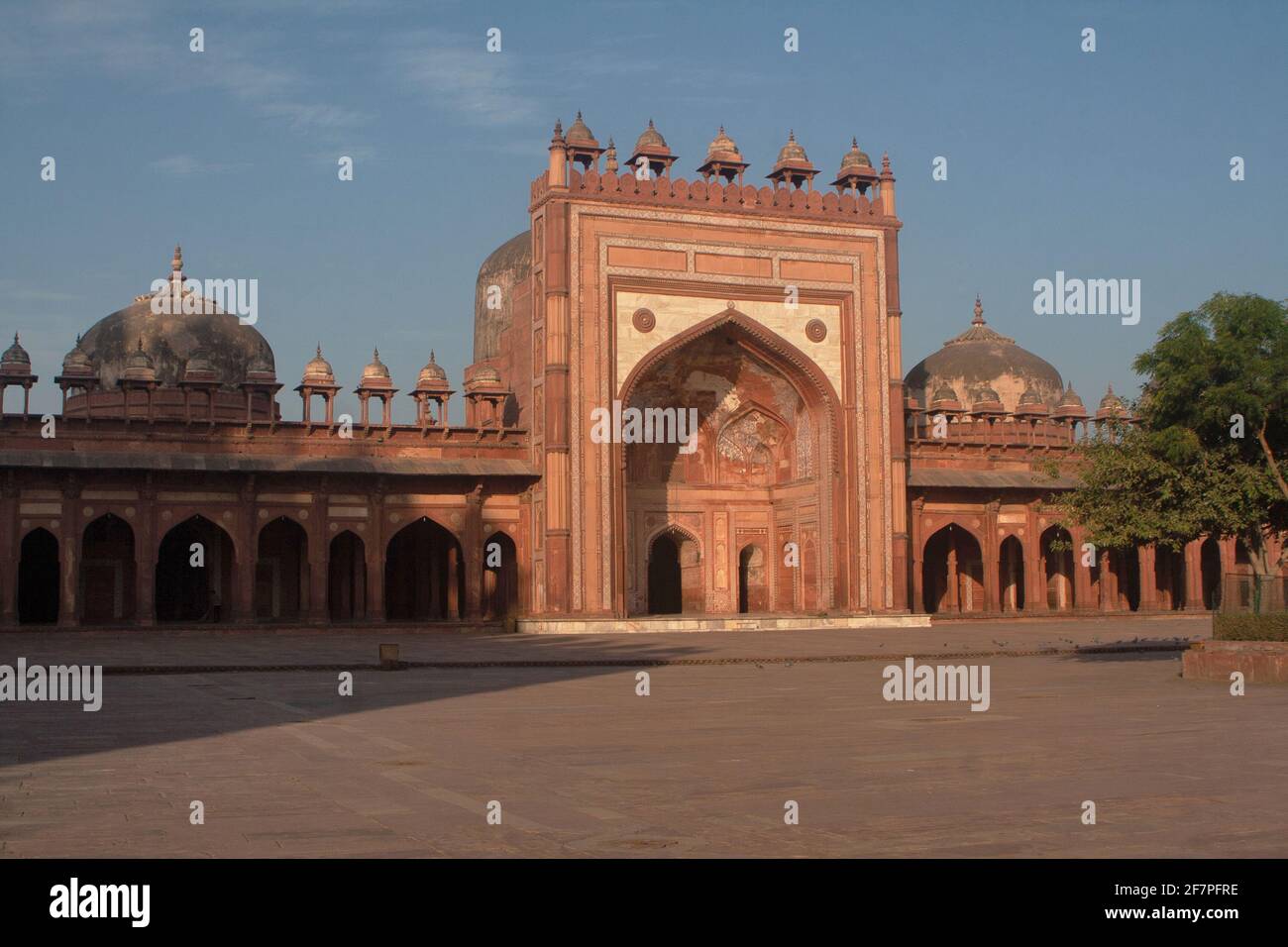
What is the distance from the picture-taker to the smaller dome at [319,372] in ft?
114

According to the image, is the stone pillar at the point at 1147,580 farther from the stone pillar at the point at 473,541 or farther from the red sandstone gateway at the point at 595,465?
the stone pillar at the point at 473,541

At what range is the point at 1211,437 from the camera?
60.8 ft

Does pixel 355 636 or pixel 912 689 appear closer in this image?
pixel 912 689

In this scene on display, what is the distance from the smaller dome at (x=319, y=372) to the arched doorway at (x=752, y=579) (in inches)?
433

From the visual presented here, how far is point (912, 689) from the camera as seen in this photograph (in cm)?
1565

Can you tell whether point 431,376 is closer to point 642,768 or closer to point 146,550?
point 146,550

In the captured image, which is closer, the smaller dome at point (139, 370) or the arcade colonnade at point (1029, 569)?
the smaller dome at point (139, 370)

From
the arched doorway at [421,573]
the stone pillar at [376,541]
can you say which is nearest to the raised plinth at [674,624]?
the stone pillar at [376,541]

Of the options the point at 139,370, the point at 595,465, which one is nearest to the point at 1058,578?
the point at 595,465

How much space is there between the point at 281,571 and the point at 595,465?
8.06 metres
